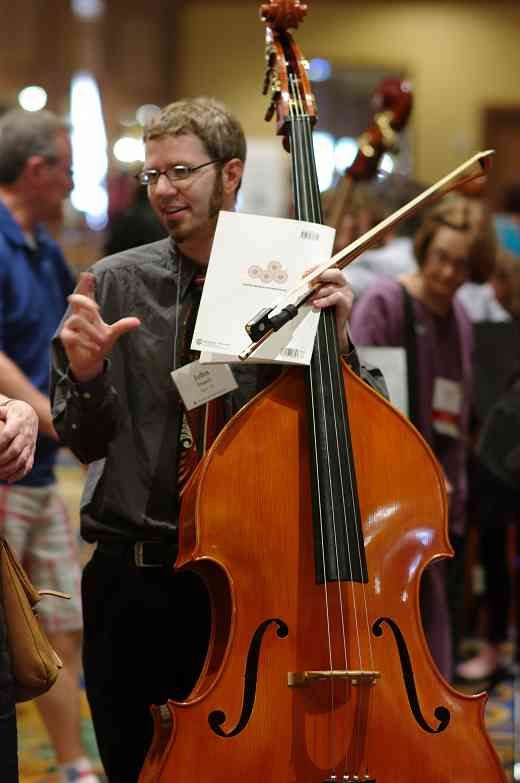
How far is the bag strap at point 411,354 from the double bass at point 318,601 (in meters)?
1.24

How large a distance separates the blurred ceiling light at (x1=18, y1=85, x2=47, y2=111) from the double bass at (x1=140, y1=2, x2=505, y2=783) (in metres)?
6.57

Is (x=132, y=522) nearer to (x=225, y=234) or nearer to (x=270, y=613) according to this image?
(x=270, y=613)

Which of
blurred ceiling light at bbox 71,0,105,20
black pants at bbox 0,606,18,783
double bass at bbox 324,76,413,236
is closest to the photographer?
black pants at bbox 0,606,18,783

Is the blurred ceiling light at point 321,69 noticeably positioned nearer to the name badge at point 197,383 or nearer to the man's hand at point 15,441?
the name badge at point 197,383

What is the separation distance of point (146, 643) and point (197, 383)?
1.52ft

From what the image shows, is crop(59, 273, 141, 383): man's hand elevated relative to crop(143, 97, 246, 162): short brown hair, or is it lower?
lower

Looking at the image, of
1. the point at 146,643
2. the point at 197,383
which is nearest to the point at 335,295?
the point at 197,383

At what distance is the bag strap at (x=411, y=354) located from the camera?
317 centimetres

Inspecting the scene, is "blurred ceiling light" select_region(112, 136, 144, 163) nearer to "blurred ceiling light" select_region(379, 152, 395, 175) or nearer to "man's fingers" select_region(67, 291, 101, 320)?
"blurred ceiling light" select_region(379, 152, 395, 175)

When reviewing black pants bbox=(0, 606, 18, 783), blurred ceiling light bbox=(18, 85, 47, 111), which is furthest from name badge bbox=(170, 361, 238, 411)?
blurred ceiling light bbox=(18, 85, 47, 111)

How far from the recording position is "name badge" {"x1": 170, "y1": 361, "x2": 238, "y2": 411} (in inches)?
76.9

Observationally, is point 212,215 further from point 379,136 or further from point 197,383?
point 379,136

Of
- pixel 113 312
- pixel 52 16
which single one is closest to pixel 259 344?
pixel 113 312

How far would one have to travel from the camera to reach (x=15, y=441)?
5.52ft
